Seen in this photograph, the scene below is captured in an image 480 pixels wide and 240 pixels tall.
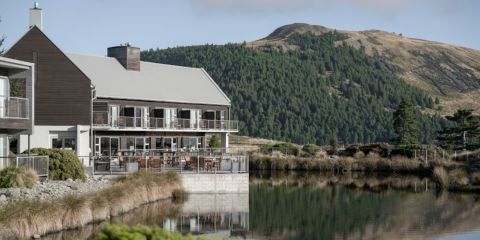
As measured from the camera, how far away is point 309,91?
128 metres

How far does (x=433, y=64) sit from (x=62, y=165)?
143 m

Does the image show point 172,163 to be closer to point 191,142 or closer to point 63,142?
point 63,142

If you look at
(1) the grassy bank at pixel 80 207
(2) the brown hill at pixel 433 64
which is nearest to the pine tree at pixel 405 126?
(1) the grassy bank at pixel 80 207

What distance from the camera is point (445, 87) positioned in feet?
495

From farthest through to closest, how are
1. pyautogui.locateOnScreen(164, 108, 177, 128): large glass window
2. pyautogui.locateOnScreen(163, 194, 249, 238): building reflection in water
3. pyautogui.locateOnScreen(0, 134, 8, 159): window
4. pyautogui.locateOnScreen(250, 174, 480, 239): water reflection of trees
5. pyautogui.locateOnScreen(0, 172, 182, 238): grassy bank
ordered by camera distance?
pyautogui.locateOnScreen(164, 108, 177, 128): large glass window
pyautogui.locateOnScreen(0, 134, 8, 159): window
pyautogui.locateOnScreen(250, 174, 480, 239): water reflection of trees
pyautogui.locateOnScreen(163, 194, 249, 238): building reflection in water
pyautogui.locateOnScreen(0, 172, 182, 238): grassy bank

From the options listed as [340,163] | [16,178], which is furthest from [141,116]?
[16,178]

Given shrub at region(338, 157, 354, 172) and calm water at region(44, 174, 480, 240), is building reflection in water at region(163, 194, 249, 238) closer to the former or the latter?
calm water at region(44, 174, 480, 240)

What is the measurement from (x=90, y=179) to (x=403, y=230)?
1481 centimetres

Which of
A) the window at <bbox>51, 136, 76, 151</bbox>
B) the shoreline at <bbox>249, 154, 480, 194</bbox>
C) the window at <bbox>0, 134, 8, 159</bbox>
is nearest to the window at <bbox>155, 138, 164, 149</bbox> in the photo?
the window at <bbox>51, 136, 76, 151</bbox>

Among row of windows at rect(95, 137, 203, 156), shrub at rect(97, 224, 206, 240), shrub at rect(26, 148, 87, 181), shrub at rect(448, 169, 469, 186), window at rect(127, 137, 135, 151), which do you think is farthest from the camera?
window at rect(127, 137, 135, 151)

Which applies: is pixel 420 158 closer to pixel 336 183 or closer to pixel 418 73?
pixel 336 183

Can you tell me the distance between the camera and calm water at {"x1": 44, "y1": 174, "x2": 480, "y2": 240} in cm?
2692

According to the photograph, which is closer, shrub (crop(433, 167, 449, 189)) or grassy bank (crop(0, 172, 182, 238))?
grassy bank (crop(0, 172, 182, 238))

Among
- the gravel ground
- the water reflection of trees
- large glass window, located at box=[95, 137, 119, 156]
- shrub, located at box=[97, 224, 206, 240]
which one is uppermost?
large glass window, located at box=[95, 137, 119, 156]
